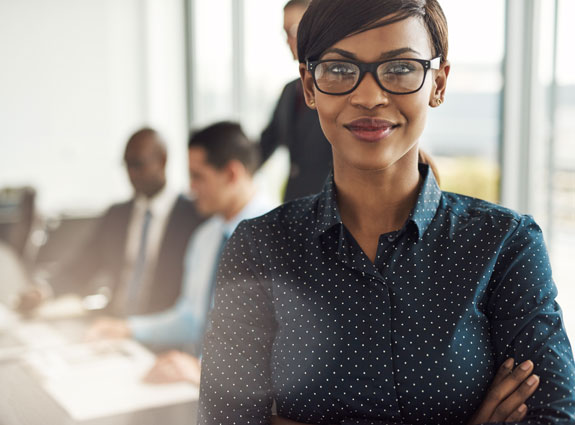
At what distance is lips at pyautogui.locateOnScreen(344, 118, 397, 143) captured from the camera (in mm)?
1010

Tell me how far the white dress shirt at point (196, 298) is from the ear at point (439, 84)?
1.36 m

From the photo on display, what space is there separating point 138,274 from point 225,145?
89 cm

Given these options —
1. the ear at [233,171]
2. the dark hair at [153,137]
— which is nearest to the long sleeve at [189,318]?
the ear at [233,171]

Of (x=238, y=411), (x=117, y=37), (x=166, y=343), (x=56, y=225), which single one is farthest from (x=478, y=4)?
(x=117, y=37)

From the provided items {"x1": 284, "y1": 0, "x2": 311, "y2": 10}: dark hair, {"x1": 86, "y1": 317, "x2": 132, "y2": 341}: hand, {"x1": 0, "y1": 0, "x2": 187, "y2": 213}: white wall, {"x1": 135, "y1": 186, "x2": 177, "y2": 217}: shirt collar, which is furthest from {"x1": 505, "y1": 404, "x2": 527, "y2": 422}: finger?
{"x1": 0, "y1": 0, "x2": 187, "y2": 213}: white wall

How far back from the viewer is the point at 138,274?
3094 millimetres

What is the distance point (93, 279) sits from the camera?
341 cm

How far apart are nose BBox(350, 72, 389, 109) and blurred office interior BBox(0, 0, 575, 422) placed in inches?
75.5

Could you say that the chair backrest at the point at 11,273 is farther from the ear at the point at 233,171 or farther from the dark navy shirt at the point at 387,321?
the dark navy shirt at the point at 387,321

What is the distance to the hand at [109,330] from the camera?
2406 mm

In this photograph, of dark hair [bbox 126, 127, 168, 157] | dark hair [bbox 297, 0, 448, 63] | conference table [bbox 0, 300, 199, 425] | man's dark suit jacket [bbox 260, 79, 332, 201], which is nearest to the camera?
dark hair [bbox 297, 0, 448, 63]

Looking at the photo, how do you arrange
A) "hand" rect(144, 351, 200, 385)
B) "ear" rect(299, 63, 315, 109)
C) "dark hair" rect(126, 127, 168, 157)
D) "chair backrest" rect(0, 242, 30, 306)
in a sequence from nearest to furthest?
"ear" rect(299, 63, 315, 109), "hand" rect(144, 351, 200, 385), "dark hair" rect(126, 127, 168, 157), "chair backrest" rect(0, 242, 30, 306)

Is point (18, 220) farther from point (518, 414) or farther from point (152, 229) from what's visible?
point (518, 414)

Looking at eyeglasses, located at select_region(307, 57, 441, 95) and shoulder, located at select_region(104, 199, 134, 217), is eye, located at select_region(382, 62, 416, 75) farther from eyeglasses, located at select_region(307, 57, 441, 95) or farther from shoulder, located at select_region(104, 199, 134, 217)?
shoulder, located at select_region(104, 199, 134, 217)
